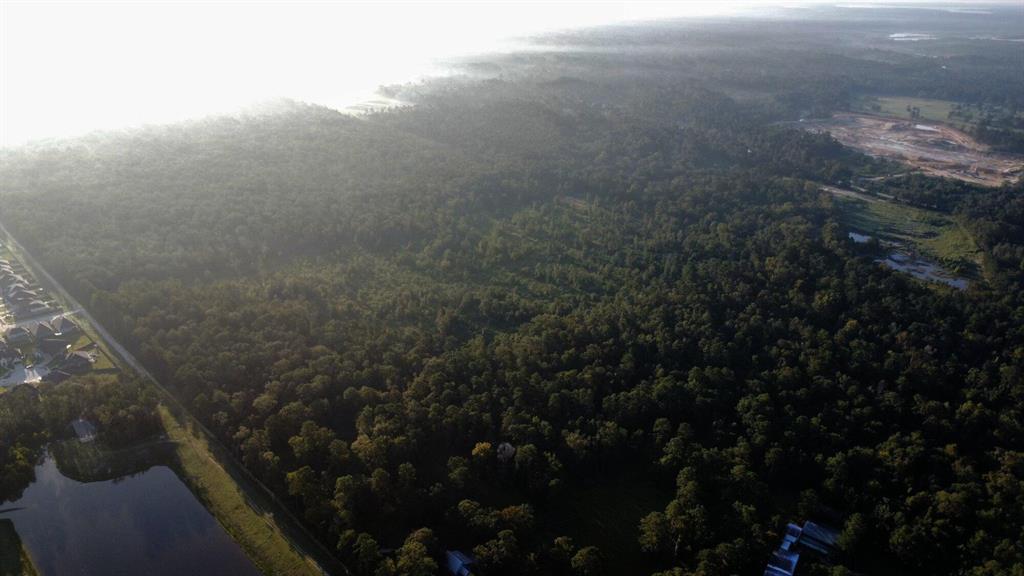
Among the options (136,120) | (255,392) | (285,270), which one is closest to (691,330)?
(255,392)

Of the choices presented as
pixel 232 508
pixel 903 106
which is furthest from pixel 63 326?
pixel 903 106

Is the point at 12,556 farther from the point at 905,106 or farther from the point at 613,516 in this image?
the point at 905,106

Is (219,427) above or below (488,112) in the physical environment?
below

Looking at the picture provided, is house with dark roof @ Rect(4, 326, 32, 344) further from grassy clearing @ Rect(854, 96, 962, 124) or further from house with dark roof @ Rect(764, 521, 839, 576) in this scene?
grassy clearing @ Rect(854, 96, 962, 124)

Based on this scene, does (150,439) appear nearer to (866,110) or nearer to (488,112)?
(488,112)

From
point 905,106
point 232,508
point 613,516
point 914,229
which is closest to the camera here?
point 232,508

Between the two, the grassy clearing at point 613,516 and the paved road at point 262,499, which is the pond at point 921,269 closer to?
the grassy clearing at point 613,516
